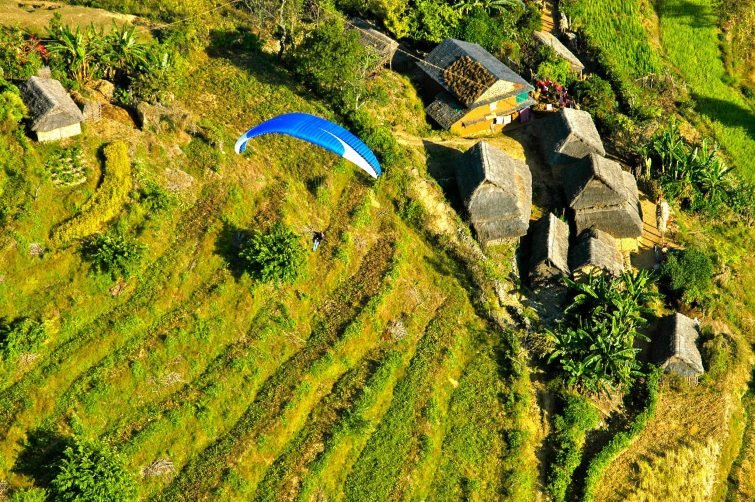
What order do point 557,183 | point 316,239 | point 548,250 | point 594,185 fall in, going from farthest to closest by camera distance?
point 557,183
point 594,185
point 548,250
point 316,239

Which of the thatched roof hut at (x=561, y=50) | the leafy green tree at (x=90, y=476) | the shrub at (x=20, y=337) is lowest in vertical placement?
the leafy green tree at (x=90, y=476)

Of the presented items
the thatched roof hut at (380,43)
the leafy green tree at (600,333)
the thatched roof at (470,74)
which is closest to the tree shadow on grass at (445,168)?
the thatched roof at (470,74)

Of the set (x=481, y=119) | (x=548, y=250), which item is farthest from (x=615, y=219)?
(x=481, y=119)

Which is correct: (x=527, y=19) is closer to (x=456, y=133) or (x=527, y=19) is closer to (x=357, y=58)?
(x=456, y=133)

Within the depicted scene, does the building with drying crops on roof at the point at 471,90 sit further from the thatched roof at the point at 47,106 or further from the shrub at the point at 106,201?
the thatched roof at the point at 47,106

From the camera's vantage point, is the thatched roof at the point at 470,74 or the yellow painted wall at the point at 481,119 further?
the yellow painted wall at the point at 481,119

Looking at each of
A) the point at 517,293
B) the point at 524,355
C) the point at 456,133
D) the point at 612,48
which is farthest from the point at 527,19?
the point at 524,355

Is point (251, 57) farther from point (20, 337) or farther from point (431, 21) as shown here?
point (20, 337)
